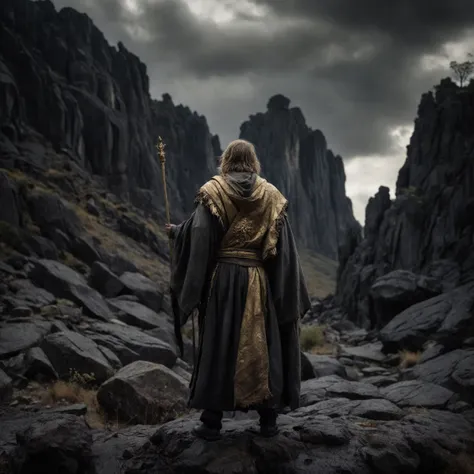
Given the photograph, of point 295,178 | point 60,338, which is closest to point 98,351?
point 60,338

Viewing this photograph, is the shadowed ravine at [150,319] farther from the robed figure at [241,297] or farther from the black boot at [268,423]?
the robed figure at [241,297]

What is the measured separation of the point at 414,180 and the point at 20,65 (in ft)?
143

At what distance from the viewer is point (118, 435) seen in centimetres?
573

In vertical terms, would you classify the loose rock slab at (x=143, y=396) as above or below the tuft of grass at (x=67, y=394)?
above

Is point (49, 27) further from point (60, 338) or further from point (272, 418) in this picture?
point (272, 418)

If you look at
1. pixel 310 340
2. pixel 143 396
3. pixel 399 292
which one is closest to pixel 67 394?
pixel 143 396

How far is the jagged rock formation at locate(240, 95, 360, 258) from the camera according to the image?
439 ft

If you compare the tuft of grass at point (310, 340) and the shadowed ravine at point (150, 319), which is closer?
the shadowed ravine at point (150, 319)

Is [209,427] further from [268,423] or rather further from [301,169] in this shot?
[301,169]

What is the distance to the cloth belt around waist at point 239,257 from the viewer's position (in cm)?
505

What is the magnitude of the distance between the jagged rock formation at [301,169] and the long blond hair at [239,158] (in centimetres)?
12563

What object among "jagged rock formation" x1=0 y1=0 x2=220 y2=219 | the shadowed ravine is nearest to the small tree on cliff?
the shadowed ravine

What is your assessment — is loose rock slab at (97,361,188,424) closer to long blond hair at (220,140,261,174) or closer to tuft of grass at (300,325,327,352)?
long blond hair at (220,140,261,174)

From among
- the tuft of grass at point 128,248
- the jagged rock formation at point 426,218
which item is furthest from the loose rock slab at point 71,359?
the tuft of grass at point 128,248
